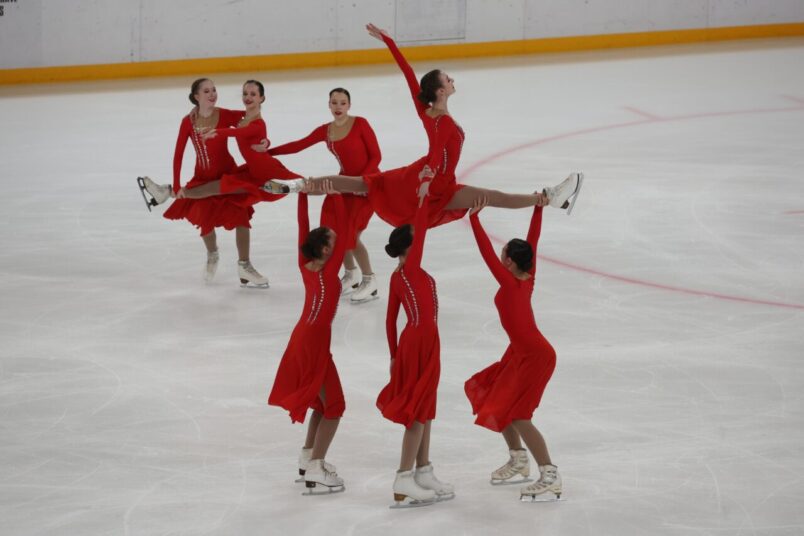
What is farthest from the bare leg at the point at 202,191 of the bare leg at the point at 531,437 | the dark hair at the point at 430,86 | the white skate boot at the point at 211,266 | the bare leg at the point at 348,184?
the bare leg at the point at 531,437

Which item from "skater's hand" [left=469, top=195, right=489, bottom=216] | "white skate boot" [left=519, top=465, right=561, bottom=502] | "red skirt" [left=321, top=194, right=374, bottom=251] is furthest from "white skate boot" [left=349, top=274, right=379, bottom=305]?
"white skate boot" [left=519, top=465, right=561, bottom=502]

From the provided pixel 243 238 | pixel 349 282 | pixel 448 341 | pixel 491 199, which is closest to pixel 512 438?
pixel 491 199

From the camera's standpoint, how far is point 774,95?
14719 millimetres

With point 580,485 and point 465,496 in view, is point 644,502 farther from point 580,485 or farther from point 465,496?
point 465,496

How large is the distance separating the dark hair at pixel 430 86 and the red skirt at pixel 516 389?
6.88ft

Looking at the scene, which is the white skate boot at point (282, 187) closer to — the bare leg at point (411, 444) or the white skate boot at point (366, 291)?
the bare leg at point (411, 444)

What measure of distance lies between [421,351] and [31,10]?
12177 mm

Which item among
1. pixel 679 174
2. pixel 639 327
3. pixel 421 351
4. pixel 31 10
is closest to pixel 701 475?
pixel 421 351

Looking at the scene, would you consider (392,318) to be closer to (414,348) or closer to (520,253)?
(414,348)

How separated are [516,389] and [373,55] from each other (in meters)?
13.3

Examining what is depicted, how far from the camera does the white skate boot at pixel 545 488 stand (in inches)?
195

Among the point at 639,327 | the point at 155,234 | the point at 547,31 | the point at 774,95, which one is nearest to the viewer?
the point at 639,327

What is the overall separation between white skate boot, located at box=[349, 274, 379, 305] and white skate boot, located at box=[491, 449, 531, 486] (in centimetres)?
288

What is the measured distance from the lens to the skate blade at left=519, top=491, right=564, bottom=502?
4.97m
